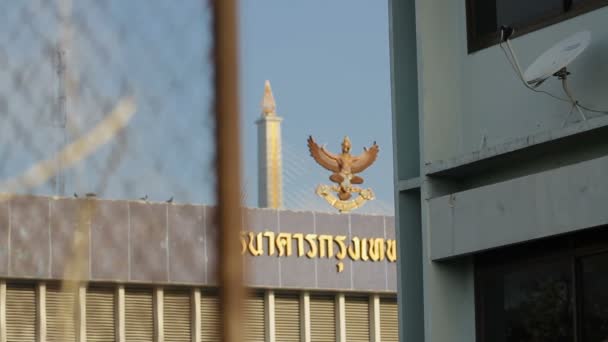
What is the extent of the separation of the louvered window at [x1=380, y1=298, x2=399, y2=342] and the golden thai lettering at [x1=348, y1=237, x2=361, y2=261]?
1290 millimetres

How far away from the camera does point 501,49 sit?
12.9m

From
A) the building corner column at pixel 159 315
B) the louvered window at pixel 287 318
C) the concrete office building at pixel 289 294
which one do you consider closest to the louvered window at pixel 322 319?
the concrete office building at pixel 289 294

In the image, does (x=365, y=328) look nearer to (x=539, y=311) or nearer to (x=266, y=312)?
(x=266, y=312)

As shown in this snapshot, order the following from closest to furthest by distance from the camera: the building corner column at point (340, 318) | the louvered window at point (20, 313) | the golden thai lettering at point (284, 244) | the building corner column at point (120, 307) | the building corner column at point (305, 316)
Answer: the building corner column at point (120, 307) → the louvered window at point (20, 313) → the golden thai lettering at point (284, 244) → the building corner column at point (305, 316) → the building corner column at point (340, 318)

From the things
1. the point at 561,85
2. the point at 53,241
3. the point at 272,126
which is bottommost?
the point at 53,241

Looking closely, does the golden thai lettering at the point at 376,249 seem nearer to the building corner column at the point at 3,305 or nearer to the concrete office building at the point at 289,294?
the concrete office building at the point at 289,294

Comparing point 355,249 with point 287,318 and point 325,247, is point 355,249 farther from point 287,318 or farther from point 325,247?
point 287,318

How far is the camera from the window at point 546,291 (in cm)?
1188

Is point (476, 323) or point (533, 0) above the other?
point (533, 0)

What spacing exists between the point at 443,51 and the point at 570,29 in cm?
146

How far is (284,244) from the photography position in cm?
3803

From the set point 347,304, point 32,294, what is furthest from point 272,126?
point 32,294

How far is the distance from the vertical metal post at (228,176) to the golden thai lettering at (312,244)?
33446mm

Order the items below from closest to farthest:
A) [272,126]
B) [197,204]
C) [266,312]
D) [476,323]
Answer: [197,204], [476,323], [266,312], [272,126]
